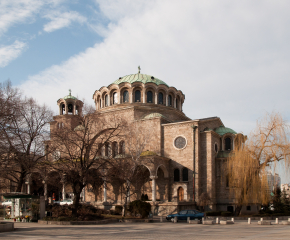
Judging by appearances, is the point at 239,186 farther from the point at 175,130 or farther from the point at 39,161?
the point at 39,161

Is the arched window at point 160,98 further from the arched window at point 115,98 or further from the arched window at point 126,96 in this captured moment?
the arched window at point 115,98

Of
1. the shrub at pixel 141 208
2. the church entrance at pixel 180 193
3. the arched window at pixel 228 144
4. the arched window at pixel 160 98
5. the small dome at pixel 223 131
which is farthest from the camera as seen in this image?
the arched window at pixel 160 98

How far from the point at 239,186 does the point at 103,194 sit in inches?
579

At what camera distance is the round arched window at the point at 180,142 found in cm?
3247

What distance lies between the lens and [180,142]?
32.6 m

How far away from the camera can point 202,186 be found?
31.3 m

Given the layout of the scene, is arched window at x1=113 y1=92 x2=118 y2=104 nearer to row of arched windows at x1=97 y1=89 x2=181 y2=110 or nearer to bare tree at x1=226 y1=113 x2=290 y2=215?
row of arched windows at x1=97 y1=89 x2=181 y2=110

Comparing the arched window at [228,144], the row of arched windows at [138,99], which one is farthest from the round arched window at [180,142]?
the row of arched windows at [138,99]

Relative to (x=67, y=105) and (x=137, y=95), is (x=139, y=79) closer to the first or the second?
(x=137, y=95)

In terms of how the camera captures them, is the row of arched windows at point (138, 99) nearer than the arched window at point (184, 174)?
No

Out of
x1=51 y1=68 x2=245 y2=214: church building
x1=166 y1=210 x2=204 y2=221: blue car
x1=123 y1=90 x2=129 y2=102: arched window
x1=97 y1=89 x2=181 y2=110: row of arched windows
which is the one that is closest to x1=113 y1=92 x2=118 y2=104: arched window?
x1=97 y1=89 x2=181 y2=110: row of arched windows

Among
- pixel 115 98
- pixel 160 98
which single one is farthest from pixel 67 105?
pixel 160 98

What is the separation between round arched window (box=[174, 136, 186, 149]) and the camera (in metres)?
32.5

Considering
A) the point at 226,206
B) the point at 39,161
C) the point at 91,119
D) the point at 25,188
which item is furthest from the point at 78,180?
the point at 25,188
